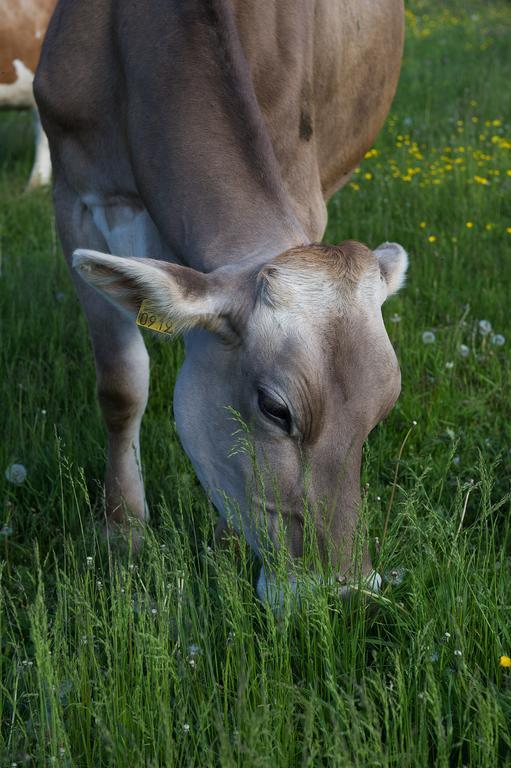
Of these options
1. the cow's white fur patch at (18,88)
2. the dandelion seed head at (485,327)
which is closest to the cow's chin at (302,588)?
the dandelion seed head at (485,327)

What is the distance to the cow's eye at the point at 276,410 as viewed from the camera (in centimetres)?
250

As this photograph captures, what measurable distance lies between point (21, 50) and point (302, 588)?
601 centimetres

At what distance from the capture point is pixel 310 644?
237 centimetres

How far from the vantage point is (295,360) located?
2459mm

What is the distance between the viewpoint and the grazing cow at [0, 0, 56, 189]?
23.5ft

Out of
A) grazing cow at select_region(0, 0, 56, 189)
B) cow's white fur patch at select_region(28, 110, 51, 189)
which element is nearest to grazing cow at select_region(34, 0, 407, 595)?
cow's white fur patch at select_region(28, 110, 51, 189)

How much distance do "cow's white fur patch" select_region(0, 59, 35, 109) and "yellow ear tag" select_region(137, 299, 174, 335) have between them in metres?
5.11

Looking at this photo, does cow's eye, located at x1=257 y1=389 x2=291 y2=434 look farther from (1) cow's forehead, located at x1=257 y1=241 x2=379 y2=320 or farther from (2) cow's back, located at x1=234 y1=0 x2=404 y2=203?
(2) cow's back, located at x1=234 y1=0 x2=404 y2=203

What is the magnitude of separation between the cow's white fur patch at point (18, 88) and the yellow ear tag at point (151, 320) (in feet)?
16.8

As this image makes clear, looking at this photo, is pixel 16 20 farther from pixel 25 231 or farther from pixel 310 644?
pixel 310 644

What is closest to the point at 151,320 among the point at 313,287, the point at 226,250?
the point at 226,250

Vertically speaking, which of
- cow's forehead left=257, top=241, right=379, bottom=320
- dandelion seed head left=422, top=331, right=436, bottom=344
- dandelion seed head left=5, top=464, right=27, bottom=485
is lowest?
dandelion seed head left=422, top=331, right=436, bottom=344

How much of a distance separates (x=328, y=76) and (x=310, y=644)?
2816 millimetres

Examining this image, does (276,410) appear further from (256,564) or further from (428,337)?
(428,337)
